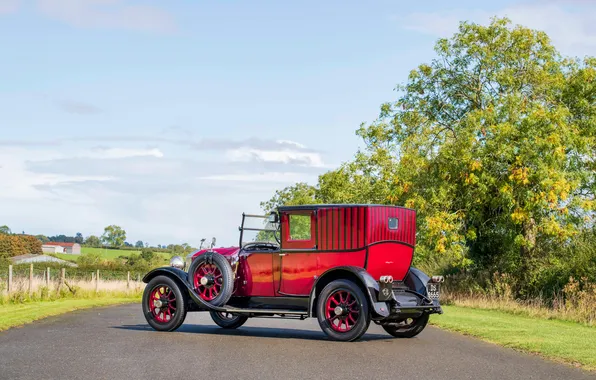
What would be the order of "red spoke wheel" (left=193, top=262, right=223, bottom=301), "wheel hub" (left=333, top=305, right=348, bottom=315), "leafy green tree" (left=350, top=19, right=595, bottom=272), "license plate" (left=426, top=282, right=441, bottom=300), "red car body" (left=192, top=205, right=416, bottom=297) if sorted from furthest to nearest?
"leafy green tree" (left=350, top=19, right=595, bottom=272), "red spoke wheel" (left=193, top=262, right=223, bottom=301), "license plate" (left=426, top=282, right=441, bottom=300), "red car body" (left=192, top=205, right=416, bottom=297), "wheel hub" (left=333, top=305, right=348, bottom=315)

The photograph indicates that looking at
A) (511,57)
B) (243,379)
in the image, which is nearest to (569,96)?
(511,57)

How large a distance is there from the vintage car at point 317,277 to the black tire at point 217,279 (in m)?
0.02

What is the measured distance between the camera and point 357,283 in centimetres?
1369

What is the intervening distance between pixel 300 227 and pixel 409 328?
2902mm

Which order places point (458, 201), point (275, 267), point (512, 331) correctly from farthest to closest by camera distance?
1. point (458, 201)
2. point (512, 331)
3. point (275, 267)

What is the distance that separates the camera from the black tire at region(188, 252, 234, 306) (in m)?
14.8

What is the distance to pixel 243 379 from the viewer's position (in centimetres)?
909

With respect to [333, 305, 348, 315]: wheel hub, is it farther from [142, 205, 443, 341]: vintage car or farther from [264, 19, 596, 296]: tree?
[264, 19, 596, 296]: tree

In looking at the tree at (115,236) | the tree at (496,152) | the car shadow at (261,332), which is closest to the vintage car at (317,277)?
the car shadow at (261,332)

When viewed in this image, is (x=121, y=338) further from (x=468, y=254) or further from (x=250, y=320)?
(x=468, y=254)

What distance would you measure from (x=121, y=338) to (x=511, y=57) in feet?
90.1

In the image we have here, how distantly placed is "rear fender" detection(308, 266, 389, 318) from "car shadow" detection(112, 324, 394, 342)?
832 mm

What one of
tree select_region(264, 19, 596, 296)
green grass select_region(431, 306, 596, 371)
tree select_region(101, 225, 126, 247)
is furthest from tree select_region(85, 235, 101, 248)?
green grass select_region(431, 306, 596, 371)

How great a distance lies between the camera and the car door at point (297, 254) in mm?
14445
